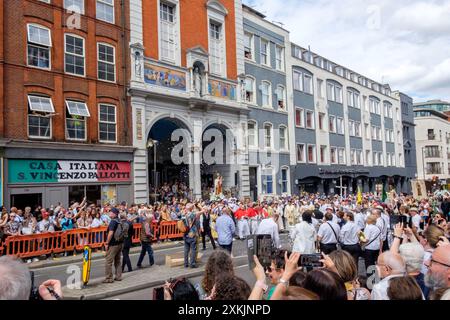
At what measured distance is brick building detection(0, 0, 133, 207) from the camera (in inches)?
708

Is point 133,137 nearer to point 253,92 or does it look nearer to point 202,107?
point 202,107

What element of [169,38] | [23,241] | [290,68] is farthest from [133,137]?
[290,68]

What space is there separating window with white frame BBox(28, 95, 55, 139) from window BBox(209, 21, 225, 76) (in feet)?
41.9

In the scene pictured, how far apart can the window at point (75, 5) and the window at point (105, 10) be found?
1043 mm

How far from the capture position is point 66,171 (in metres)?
19.6

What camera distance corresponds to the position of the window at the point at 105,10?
866 inches

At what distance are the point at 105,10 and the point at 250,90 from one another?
534 inches

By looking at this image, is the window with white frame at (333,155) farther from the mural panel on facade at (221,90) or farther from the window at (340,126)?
the mural panel on facade at (221,90)

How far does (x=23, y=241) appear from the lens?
13.3 meters

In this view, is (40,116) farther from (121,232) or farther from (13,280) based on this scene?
(13,280)

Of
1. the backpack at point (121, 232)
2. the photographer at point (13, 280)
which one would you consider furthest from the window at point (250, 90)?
the photographer at point (13, 280)

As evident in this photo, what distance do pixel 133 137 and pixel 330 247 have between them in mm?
15751

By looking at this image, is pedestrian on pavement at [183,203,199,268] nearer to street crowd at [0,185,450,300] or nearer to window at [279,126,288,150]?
street crowd at [0,185,450,300]

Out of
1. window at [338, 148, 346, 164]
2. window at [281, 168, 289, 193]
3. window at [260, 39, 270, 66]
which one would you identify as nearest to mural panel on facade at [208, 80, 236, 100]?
window at [260, 39, 270, 66]
